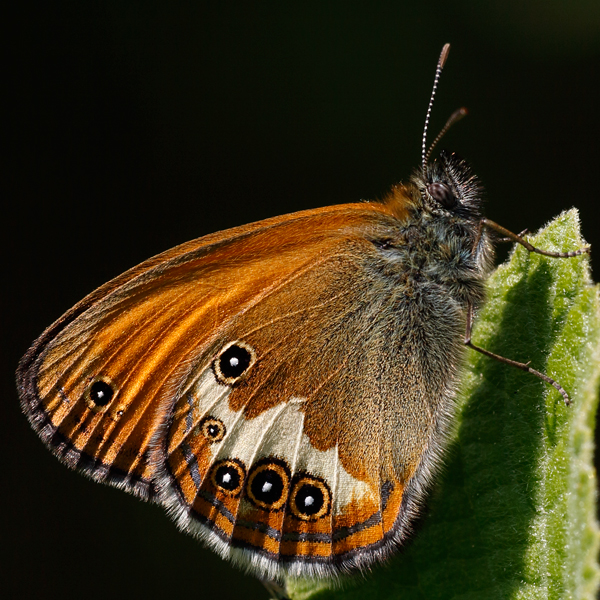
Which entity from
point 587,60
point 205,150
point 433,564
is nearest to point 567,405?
point 433,564

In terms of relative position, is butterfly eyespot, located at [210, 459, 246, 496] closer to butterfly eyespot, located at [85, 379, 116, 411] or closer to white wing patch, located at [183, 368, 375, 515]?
white wing patch, located at [183, 368, 375, 515]

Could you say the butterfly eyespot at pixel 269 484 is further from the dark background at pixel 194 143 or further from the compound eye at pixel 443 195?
the dark background at pixel 194 143

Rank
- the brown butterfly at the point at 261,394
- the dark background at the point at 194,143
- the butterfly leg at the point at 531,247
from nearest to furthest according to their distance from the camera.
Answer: the butterfly leg at the point at 531,247 → the brown butterfly at the point at 261,394 → the dark background at the point at 194,143

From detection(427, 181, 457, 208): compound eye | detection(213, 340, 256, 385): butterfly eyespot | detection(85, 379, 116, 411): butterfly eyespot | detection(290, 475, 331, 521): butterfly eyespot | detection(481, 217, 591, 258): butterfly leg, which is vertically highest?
detection(427, 181, 457, 208): compound eye

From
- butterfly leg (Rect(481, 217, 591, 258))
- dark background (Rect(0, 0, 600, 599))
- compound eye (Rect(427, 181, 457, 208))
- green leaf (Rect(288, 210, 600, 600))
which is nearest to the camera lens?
green leaf (Rect(288, 210, 600, 600))

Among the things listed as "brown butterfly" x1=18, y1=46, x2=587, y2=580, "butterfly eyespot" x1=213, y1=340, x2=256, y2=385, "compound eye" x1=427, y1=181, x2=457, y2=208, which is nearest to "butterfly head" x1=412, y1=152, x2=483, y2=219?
"compound eye" x1=427, y1=181, x2=457, y2=208

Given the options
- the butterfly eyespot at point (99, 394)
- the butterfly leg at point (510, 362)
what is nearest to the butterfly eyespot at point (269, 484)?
the butterfly eyespot at point (99, 394)

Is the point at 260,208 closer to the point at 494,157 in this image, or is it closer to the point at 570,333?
the point at 494,157

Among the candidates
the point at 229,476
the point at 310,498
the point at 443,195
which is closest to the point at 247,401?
the point at 229,476
